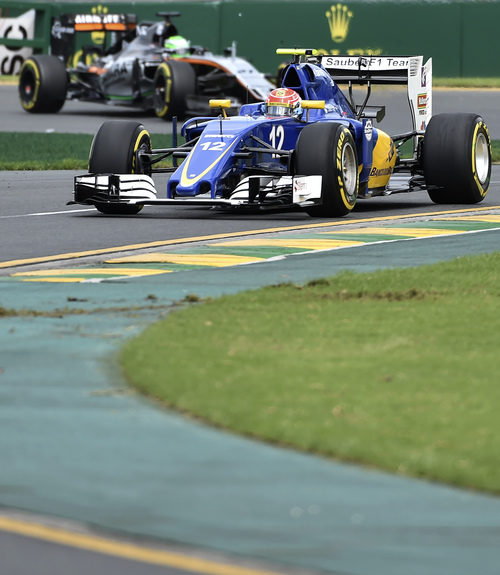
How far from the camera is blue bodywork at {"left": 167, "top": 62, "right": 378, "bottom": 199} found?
14648mm

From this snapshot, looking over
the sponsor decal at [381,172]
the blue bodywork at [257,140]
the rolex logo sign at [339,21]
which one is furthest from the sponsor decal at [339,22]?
the blue bodywork at [257,140]

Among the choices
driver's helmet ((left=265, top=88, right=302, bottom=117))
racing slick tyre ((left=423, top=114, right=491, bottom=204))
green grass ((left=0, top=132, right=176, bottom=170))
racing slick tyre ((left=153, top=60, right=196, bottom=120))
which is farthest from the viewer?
racing slick tyre ((left=153, top=60, right=196, bottom=120))

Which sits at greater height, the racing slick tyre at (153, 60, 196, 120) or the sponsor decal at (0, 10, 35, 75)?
the sponsor decal at (0, 10, 35, 75)

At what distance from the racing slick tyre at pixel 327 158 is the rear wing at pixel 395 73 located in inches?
90.1

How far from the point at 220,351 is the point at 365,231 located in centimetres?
660

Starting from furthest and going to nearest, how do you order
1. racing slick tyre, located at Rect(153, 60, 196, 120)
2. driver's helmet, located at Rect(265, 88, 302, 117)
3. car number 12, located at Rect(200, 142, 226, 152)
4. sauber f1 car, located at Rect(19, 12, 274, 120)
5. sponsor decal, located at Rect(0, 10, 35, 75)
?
sponsor decal, located at Rect(0, 10, 35, 75), sauber f1 car, located at Rect(19, 12, 274, 120), racing slick tyre, located at Rect(153, 60, 196, 120), driver's helmet, located at Rect(265, 88, 302, 117), car number 12, located at Rect(200, 142, 226, 152)

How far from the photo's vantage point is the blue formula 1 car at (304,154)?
575 inches

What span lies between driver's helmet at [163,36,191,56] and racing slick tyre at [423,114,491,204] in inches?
603

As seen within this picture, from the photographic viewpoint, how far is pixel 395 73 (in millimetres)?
17359

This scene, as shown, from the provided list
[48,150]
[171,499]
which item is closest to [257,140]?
[171,499]

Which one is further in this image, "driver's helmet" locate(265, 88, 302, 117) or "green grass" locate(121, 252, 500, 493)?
"driver's helmet" locate(265, 88, 302, 117)

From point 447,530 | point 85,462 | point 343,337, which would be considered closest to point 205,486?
point 85,462

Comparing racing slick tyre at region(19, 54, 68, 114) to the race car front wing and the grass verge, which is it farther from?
the race car front wing

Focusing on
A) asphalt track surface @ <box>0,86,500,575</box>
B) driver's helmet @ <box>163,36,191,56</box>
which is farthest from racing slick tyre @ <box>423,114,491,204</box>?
driver's helmet @ <box>163,36,191,56</box>
